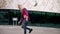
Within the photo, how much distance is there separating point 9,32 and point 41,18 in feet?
13.1

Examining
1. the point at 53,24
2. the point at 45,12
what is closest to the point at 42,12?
the point at 45,12

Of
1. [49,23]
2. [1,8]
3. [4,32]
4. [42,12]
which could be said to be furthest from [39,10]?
[4,32]

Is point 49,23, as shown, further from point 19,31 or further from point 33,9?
point 19,31

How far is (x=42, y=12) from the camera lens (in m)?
16.9

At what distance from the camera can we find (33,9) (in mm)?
16891

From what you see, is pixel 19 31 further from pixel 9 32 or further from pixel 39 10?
pixel 39 10

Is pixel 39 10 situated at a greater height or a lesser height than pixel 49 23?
greater

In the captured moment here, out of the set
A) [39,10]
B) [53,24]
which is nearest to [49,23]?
[53,24]

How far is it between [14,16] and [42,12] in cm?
236

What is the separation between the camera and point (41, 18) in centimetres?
Answer: 1702

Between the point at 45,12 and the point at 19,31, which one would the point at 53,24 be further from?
the point at 19,31

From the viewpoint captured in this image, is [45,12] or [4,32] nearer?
[4,32]

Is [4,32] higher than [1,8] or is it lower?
lower

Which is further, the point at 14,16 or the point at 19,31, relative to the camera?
the point at 14,16
